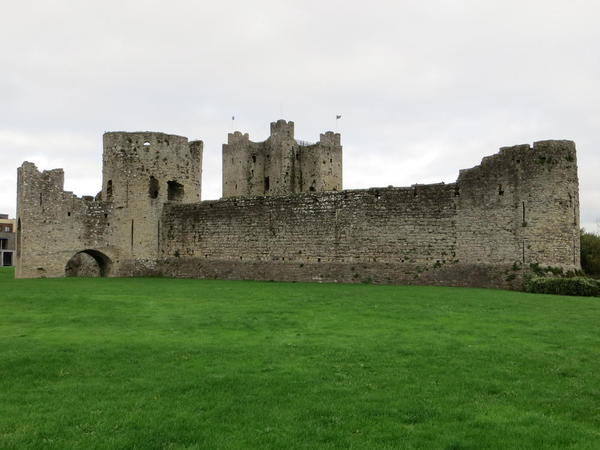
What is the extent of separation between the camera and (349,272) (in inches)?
1055

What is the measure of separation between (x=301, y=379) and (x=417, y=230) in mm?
17890

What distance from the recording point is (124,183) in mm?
34125

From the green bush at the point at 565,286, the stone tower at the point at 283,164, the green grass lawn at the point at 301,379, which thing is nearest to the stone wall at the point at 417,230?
the green bush at the point at 565,286

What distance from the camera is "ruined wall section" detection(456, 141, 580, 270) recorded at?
2239 cm

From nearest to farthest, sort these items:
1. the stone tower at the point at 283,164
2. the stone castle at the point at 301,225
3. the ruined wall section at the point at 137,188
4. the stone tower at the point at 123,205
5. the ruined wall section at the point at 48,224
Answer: the stone castle at the point at 301,225 → the ruined wall section at the point at 48,224 → the stone tower at the point at 123,205 → the ruined wall section at the point at 137,188 → the stone tower at the point at 283,164

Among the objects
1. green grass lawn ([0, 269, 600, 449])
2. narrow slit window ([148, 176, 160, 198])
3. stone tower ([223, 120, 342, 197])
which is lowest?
green grass lawn ([0, 269, 600, 449])

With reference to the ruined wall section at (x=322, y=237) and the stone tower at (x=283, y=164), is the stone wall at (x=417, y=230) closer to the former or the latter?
the ruined wall section at (x=322, y=237)

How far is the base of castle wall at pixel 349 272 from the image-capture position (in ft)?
76.4

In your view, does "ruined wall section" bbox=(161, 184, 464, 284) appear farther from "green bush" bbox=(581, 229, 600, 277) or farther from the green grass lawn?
the green grass lawn

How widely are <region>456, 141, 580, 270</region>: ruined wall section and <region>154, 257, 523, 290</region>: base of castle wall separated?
0.62 meters

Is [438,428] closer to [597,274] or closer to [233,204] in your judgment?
[597,274]

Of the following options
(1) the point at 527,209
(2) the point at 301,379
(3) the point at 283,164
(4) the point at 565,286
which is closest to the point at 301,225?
(1) the point at 527,209

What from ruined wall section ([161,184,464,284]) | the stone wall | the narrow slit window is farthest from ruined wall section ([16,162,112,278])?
the stone wall

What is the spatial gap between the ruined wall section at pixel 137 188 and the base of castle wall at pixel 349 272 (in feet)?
5.95
